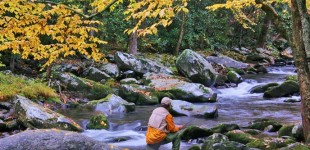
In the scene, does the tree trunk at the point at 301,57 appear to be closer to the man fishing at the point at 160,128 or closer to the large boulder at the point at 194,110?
the man fishing at the point at 160,128

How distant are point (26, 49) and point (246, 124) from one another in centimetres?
757

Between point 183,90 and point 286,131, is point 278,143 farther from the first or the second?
point 183,90

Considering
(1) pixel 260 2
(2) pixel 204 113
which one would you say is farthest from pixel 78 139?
(2) pixel 204 113

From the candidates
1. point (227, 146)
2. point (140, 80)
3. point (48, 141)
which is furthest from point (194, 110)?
point (48, 141)

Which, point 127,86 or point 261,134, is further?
point 127,86

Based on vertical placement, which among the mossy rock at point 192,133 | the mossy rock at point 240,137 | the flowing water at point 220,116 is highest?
the mossy rock at point 240,137

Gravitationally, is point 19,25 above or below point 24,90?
above

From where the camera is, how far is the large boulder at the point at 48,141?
14.1 feet

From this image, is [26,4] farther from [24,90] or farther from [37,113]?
[24,90]

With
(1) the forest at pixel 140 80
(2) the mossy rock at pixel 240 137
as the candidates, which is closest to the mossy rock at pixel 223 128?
(1) the forest at pixel 140 80

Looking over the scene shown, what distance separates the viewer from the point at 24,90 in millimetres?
13734

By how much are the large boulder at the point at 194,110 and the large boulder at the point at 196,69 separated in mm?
6201

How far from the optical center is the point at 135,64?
19.7 meters

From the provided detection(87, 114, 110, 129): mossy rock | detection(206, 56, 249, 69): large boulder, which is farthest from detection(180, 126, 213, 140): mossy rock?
detection(206, 56, 249, 69): large boulder
